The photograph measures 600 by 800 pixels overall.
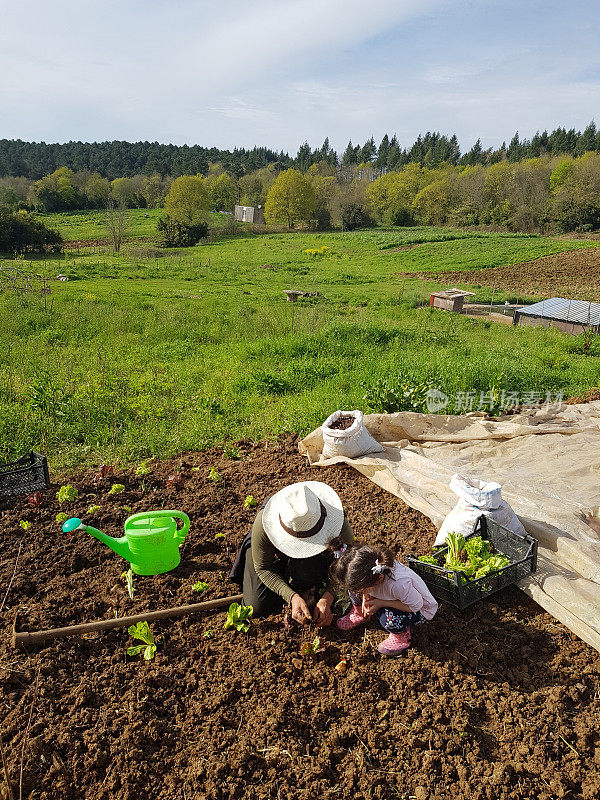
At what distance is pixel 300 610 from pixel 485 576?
46.0 inches

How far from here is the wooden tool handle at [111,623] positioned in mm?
2934

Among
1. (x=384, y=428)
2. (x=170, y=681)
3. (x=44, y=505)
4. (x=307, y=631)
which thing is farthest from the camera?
(x=384, y=428)

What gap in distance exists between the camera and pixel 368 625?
312 cm

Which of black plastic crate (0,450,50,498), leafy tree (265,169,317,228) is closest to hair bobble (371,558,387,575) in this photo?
black plastic crate (0,450,50,498)

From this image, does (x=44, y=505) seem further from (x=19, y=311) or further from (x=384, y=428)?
(x=19, y=311)

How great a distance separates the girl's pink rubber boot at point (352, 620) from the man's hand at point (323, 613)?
0.08 meters

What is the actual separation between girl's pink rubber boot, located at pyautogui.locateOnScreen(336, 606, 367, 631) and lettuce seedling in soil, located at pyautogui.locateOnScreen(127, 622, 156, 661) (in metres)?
1.08

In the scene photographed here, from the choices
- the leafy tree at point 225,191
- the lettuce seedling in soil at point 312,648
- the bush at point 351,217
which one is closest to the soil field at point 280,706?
the lettuce seedling in soil at point 312,648

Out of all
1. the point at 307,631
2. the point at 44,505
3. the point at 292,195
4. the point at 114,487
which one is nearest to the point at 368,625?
the point at 307,631

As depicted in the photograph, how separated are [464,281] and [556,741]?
2304cm

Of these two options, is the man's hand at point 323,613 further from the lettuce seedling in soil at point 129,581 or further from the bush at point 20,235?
the bush at point 20,235

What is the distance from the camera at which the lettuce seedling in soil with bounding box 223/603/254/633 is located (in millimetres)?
3076

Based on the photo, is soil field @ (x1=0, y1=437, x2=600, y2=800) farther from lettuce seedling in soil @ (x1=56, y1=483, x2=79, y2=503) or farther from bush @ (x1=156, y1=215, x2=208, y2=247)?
bush @ (x1=156, y1=215, x2=208, y2=247)

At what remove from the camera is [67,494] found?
177 inches
